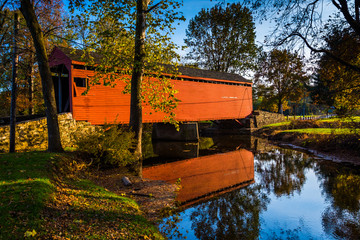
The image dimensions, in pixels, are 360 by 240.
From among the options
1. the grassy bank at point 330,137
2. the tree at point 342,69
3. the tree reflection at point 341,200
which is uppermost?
the tree at point 342,69

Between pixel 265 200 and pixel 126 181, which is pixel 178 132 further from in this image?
pixel 265 200

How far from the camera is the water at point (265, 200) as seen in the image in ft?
15.1

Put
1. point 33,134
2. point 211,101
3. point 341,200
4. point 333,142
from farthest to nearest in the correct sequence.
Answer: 1. point 211,101
2. point 333,142
3. point 33,134
4. point 341,200

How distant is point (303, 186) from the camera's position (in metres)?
7.53

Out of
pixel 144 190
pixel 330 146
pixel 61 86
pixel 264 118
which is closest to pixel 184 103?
pixel 61 86

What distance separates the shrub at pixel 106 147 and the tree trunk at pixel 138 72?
973mm

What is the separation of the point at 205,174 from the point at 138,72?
195 inches

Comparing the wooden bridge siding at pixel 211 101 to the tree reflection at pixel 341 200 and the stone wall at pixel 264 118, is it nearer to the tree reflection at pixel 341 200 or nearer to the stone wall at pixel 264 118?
the stone wall at pixel 264 118

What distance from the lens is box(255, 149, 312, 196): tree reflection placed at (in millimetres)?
7534

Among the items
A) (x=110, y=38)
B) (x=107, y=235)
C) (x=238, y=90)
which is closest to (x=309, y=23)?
(x=110, y=38)

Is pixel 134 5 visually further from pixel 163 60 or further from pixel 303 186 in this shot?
pixel 303 186

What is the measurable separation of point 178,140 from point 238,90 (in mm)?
8555

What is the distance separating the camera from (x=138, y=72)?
30.2ft

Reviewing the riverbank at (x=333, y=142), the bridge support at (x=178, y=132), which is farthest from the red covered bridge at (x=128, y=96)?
the riverbank at (x=333, y=142)
